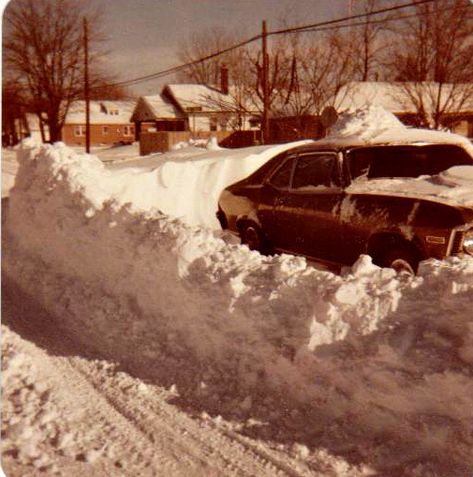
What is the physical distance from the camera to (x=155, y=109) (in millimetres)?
29734

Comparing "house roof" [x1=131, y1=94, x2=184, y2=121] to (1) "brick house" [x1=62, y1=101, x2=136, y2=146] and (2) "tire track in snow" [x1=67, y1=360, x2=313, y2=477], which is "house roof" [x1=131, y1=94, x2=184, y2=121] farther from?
(2) "tire track in snow" [x1=67, y1=360, x2=313, y2=477]

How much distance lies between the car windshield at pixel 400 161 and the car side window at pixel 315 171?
0.78 feet

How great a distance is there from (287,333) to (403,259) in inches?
69.6

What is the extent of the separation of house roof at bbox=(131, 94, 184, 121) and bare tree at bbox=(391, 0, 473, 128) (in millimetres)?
16179

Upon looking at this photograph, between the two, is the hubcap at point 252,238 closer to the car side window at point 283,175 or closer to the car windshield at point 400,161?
the car side window at point 283,175

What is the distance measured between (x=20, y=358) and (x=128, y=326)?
3.29 ft

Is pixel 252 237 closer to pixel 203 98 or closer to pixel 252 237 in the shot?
pixel 252 237

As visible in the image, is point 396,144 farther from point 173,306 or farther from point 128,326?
point 128,326

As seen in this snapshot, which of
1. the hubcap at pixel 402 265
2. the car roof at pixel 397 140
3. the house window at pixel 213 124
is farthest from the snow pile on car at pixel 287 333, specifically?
the house window at pixel 213 124

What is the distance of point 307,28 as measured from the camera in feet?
26.8

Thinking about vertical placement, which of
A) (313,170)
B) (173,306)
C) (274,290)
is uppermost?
(313,170)

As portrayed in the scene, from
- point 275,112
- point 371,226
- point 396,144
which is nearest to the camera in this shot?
point 371,226

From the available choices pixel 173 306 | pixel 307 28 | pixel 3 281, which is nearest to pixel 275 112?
pixel 307 28

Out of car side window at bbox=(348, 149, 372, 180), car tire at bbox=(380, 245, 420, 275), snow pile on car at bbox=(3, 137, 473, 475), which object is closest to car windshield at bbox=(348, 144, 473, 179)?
car side window at bbox=(348, 149, 372, 180)
